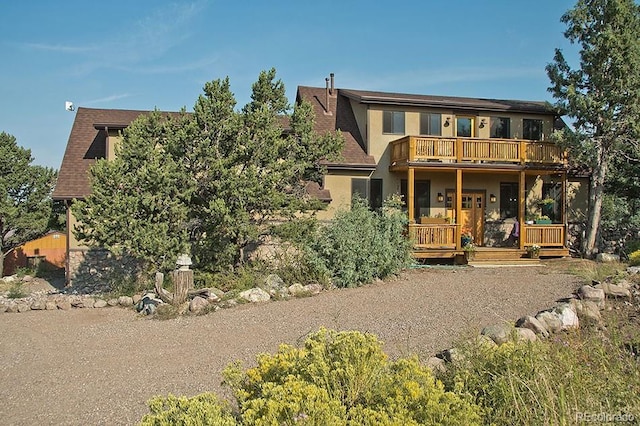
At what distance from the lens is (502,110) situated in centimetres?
2175

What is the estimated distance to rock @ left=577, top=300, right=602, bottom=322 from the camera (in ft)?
24.9

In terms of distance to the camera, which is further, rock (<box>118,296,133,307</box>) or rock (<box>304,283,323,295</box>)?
rock (<box>118,296,133,307</box>)

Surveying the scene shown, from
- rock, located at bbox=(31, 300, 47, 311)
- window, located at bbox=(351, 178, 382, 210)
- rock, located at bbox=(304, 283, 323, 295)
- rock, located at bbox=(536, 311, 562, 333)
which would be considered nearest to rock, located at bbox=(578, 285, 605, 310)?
rock, located at bbox=(536, 311, 562, 333)

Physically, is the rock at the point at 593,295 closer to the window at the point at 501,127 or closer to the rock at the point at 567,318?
the rock at the point at 567,318

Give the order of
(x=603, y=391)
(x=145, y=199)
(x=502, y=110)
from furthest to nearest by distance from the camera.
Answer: (x=502, y=110), (x=145, y=199), (x=603, y=391)

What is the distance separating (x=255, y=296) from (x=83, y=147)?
12932 mm

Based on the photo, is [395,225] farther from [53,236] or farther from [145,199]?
[53,236]

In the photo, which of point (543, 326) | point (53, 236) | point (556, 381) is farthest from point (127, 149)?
point (53, 236)

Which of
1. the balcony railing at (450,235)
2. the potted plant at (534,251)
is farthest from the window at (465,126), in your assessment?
the potted plant at (534,251)

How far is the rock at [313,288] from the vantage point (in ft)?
41.0

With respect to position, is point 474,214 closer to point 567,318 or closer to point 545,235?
point 545,235

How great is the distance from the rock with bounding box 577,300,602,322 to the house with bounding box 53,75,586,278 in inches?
385

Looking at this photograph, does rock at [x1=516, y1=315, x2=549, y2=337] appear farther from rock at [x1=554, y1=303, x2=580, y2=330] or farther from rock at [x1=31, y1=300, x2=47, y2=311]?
rock at [x1=31, y1=300, x2=47, y2=311]

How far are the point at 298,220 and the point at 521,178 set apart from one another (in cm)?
969
